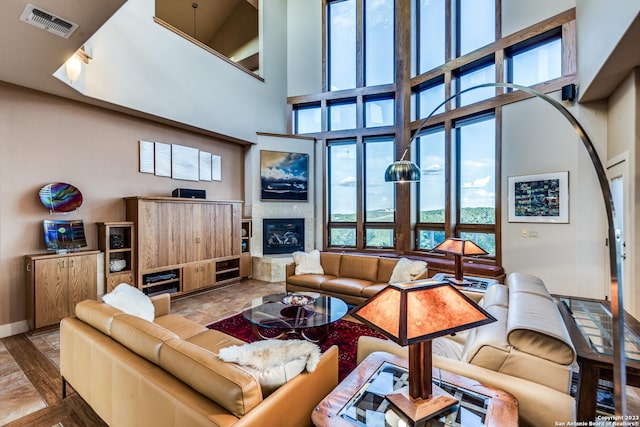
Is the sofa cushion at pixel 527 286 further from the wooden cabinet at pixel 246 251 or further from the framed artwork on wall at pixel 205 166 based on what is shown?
the framed artwork on wall at pixel 205 166

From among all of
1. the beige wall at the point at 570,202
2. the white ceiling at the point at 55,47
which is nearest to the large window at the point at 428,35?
the beige wall at the point at 570,202

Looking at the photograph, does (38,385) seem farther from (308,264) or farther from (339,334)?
(308,264)

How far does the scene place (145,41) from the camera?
449cm

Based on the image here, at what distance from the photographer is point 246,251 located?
20.2 ft

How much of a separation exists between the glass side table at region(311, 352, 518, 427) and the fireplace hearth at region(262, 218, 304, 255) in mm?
4966

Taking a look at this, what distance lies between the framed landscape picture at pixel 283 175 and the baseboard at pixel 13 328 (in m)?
4.07

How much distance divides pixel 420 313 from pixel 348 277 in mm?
3588

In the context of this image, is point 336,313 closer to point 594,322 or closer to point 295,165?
point 594,322

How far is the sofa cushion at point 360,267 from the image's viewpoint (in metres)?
4.52

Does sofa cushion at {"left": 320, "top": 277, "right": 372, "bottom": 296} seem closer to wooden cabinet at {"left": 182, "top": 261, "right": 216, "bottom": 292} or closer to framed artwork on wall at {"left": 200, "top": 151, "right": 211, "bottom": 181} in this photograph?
wooden cabinet at {"left": 182, "top": 261, "right": 216, "bottom": 292}

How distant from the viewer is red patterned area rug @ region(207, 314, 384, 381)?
2.82 metres

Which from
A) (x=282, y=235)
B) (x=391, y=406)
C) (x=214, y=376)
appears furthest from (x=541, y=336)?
(x=282, y=235)

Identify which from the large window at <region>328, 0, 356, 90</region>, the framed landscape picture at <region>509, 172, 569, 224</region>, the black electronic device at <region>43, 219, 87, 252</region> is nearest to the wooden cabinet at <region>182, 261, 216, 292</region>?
the black electronic device at <region>43, 219, 87, 252</region>

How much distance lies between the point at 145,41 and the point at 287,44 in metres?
3.60
